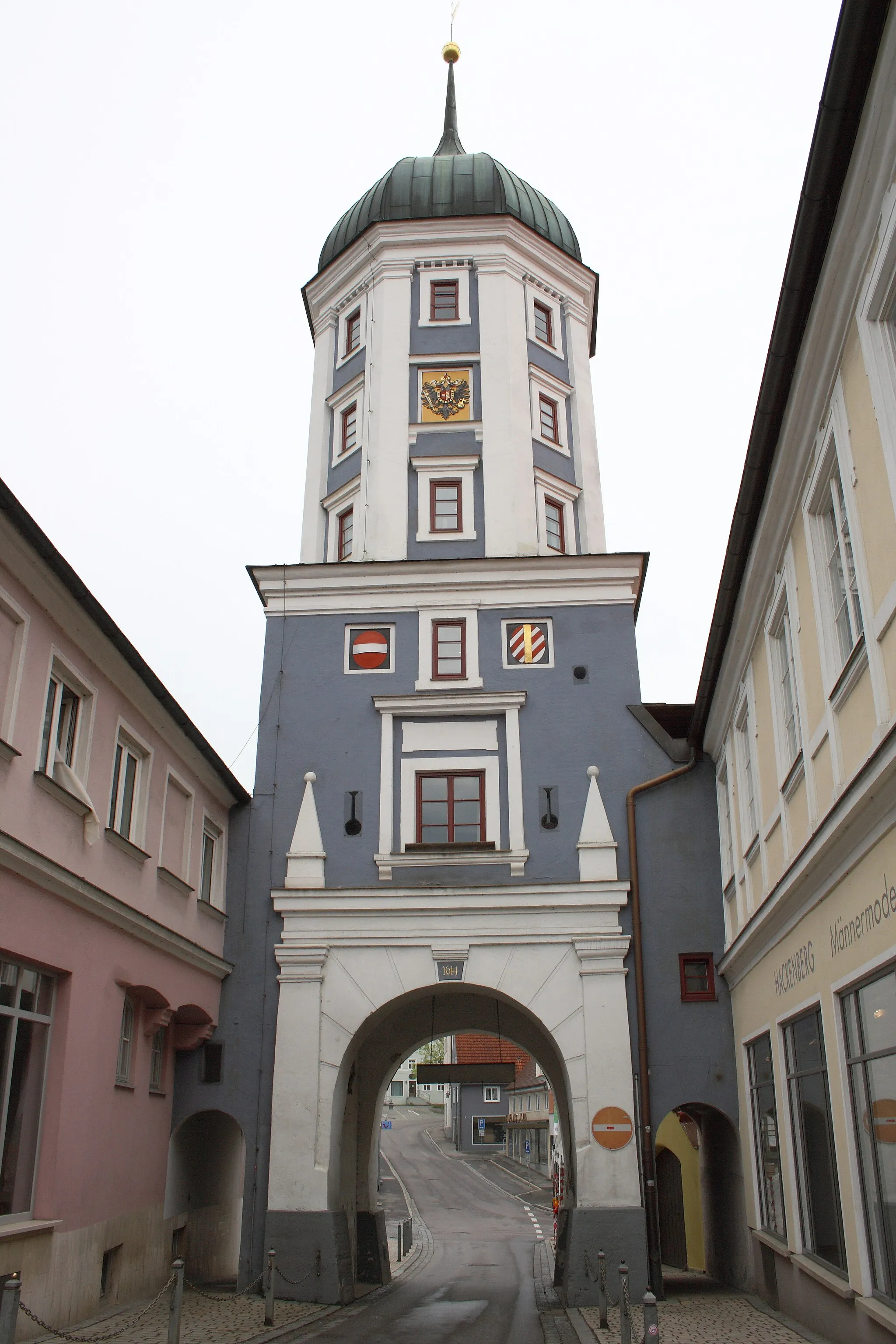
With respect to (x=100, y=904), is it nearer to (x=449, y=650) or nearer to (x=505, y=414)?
(x=449, y=650)

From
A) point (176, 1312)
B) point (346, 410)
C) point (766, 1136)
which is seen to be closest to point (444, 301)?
point (346, 410)

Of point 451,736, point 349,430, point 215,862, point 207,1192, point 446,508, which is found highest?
point 349,430

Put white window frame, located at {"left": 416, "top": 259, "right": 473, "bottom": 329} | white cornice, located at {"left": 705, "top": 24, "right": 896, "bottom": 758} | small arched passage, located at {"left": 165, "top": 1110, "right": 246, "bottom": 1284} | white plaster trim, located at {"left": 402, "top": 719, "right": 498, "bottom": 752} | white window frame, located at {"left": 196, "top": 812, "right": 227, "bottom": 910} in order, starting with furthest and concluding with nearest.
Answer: white window frame, located at {"left": 416, "top": 259, "right": 473, "bottom": 329}, white plaster trim, located at {"left": 402, "top": 719, "right": 498, "bottom": 752}, white window frame, located at {"left": 196, "top": 812, "right": 227, "bottom": 910}, small arched passage, located at {"left": 165, "top": 1110, "right": 246, "bottom": 1284}, white cornice, located at {"left": 705, "top": 24, "right": 896, "bottom": 758}

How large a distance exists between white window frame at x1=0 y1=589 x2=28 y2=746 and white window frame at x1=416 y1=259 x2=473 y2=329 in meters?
13.1

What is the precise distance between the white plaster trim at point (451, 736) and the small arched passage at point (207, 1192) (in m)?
6.00

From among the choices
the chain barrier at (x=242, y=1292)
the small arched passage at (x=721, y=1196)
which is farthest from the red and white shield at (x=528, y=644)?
the chain barrier at (x=242, y=1292)

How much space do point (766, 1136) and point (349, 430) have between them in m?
14.5

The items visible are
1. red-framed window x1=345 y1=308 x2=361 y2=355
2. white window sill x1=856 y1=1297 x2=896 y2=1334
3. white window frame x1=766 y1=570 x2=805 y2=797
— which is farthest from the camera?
red-framed window x1=345 y1=308 x2=361 y2=355

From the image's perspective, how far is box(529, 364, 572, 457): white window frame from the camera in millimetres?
21672

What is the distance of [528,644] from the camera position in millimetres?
18734

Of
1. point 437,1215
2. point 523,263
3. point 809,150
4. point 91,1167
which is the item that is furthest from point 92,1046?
point 437,1215

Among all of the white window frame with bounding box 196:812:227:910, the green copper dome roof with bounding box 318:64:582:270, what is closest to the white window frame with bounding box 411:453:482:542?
the green copper dome roof with bounding box 318:64:582:270

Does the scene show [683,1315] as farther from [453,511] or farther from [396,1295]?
[453,511]

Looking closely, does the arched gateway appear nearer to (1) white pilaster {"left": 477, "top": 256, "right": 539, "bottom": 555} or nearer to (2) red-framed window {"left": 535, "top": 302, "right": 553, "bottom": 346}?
(1) white pilaster {"left": 477, "top": 256, "right": 539, "bottom": 555}
